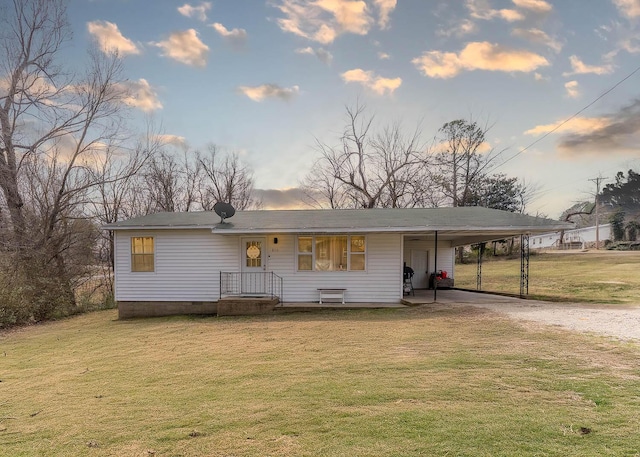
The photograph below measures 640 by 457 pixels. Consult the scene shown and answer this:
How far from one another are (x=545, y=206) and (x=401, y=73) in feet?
102

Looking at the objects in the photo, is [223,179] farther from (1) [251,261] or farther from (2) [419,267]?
(2) [419,267]

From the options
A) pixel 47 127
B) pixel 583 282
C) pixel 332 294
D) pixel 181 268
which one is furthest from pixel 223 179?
pixel 583 282

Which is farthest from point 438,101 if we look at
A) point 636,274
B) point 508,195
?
point 508,195

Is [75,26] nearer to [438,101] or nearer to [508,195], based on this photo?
[438,101]

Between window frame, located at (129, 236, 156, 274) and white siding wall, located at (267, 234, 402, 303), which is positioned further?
window frame, located at (129, 236, 156, 274)

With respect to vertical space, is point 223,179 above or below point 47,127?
below

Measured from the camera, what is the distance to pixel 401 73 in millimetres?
16125

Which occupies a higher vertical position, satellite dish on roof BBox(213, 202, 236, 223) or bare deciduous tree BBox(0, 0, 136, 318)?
bare deciduous tree BBox(0, 0, 136, 318)

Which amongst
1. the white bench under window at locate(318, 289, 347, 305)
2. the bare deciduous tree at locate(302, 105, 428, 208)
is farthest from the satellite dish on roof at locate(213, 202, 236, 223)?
the bare deciduous tree at locate(302, 105, 428, 208)

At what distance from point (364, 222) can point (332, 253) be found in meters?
1.58

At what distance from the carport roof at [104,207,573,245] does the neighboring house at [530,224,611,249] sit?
39.6m

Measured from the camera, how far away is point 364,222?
38.1 ft

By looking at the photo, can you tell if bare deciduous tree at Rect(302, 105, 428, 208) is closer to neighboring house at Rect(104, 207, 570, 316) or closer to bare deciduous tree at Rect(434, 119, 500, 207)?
bare deciduous tree at Rect(434, 119, 500, 207)

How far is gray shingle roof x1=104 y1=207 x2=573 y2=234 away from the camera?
10.7m
